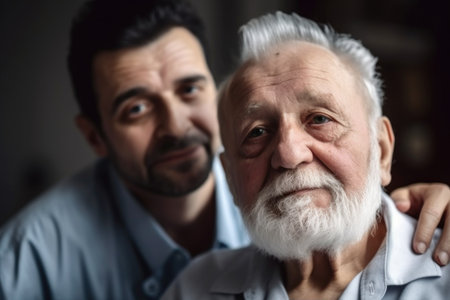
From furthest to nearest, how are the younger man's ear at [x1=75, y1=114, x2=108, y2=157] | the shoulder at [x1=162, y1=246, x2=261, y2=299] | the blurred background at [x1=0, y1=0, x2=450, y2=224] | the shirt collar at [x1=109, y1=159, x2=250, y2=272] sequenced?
1. the blurred background at [x1=0, y1=0, x2=450, y2=224]
2. the younger man's ear at [x1=75, y1=114, x2=108, y2=157]
3. the shirt collar at [x1=109, y1=159, x2=250, y2=272]
4. the shoulder at [x1=162, y1=246, x2=261, y2=299]

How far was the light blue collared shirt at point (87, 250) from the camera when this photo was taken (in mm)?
1817

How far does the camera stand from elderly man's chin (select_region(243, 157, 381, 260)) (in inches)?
45.3

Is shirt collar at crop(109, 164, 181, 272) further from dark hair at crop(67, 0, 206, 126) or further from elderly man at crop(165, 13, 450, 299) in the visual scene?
elderly man at crop(165, 13, 450, 299)

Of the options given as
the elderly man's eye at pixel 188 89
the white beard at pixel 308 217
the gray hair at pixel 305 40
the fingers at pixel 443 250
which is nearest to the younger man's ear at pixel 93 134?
the elderly man's eye at pixel 188 89

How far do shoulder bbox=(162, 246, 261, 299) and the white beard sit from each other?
0.20 meters

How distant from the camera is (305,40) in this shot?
137cm

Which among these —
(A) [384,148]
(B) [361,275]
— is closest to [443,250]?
(B) [361,275]

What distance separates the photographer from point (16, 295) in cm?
176

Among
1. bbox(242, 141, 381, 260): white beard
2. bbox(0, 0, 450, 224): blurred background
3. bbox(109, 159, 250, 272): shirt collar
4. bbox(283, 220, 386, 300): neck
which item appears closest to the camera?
bbox(242, 141, 381, 260): white beard

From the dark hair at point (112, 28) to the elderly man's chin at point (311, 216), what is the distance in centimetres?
89

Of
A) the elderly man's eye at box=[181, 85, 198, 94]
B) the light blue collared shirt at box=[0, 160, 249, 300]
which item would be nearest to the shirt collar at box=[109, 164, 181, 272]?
the light blue collared shirt at box=[0, 160, 249, 300]

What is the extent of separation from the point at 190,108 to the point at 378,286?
3.11ft

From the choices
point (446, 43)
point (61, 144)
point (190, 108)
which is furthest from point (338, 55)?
point (61, 144)

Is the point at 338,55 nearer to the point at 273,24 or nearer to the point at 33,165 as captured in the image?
the point at 273,24
